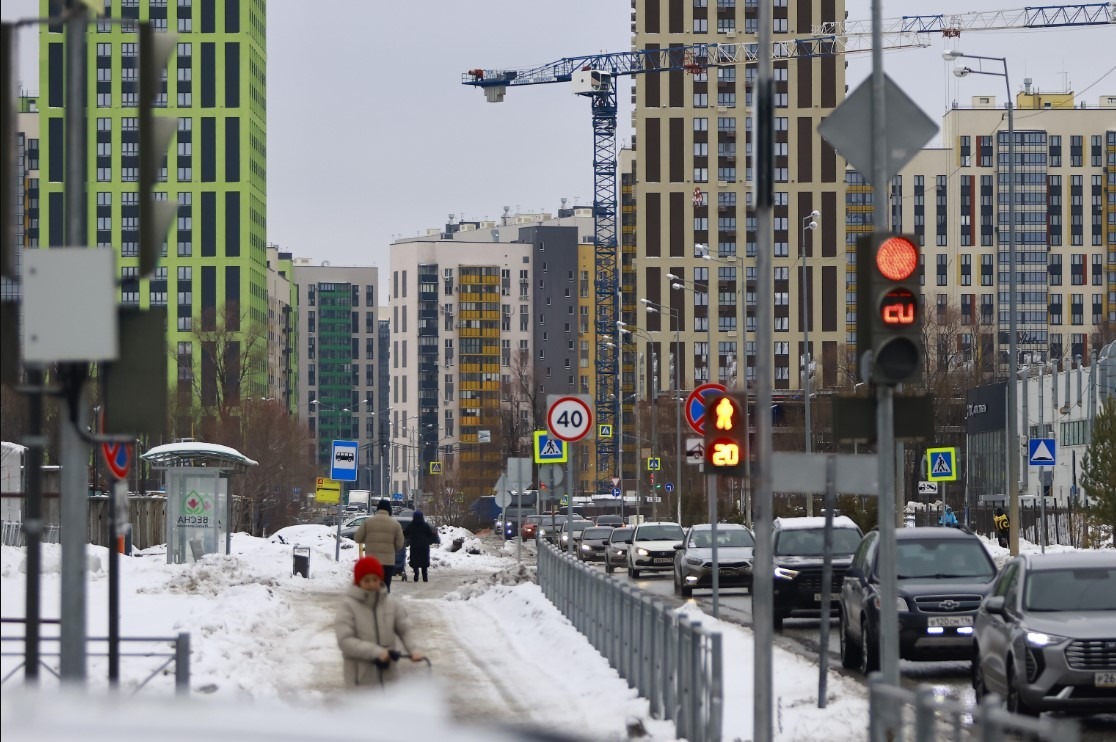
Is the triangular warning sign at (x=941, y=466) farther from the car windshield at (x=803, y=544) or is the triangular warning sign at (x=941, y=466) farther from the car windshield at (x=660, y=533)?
the car windshield at (x=803, y=544)

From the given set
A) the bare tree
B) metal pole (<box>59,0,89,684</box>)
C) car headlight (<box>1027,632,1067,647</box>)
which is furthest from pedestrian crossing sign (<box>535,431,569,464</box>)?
the bare tree

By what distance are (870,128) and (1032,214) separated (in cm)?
18392

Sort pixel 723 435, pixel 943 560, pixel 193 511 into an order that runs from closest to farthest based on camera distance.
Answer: pixel 723 435, pixel 943 560, pixel 193 511

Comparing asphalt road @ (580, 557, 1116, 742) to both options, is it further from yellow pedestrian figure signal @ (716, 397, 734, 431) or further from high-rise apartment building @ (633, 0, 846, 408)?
high-rise apartment building @ (633, 0, 846, 408)

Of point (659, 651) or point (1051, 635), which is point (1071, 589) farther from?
point (659, 651)

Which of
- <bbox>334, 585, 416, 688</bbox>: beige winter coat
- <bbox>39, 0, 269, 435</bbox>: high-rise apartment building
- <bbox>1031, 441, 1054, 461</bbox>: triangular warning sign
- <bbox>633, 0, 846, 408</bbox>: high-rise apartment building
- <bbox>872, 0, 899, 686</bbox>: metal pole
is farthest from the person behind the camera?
<bbox>633, 0, 846, 408</bbox>: high-rise apartment building

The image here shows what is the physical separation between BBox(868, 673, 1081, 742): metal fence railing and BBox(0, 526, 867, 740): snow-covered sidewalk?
1560 millimetres

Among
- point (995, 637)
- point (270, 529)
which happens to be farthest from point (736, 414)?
point (270, 529)

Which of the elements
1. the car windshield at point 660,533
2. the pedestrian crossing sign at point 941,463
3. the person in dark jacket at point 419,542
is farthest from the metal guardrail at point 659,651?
the car windshield at point 660,533

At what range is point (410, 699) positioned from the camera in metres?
4.38

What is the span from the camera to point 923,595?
2036 cm

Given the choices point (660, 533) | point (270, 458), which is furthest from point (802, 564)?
point (270, 458)

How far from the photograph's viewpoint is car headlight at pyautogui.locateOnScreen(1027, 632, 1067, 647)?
597 inches

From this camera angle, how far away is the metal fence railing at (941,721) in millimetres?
6855
